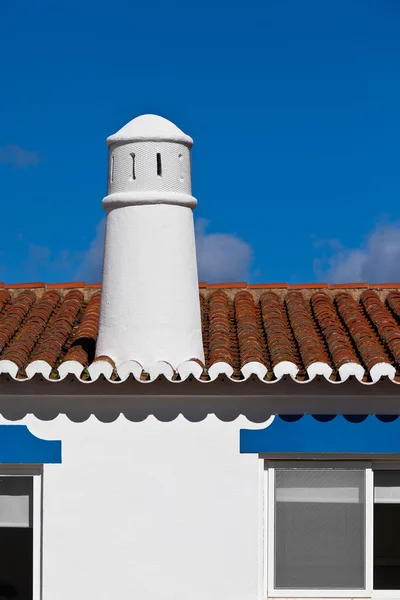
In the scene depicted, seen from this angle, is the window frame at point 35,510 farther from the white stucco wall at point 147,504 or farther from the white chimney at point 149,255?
the white chimney at point 149,255

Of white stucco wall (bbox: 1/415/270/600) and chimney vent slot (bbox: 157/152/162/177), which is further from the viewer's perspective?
chimney vent slot (bbox: 157/152/162/177)

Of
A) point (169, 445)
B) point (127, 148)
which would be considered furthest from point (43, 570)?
point (127, 148)

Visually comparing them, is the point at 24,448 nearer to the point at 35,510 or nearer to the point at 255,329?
the point at 35,510

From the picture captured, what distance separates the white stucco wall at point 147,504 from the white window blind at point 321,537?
0.95 ft

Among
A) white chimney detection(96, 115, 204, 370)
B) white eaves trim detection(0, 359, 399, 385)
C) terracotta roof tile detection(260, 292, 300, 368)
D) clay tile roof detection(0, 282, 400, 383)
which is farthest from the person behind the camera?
white chimney detection(96, 115, 204, 370)

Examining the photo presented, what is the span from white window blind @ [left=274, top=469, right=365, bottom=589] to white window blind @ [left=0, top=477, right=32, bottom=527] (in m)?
2.51

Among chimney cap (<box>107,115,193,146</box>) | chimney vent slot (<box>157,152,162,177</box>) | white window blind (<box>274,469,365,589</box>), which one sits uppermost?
chimney cap (<box>107,115,193,146</box>)

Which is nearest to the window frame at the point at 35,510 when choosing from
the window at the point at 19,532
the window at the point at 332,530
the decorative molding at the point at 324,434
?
the window at the point at 19,532

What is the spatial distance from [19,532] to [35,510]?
0.96ft

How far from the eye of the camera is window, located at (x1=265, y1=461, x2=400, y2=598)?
11.5m

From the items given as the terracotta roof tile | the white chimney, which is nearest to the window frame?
the white chimney

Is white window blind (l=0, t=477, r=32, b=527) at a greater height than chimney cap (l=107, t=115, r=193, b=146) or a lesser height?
lesser

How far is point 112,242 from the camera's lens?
1234cm

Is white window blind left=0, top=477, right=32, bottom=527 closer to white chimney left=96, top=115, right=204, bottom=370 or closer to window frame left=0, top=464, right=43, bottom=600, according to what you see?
window frame left=0, top=464, right=43, bottom=600
